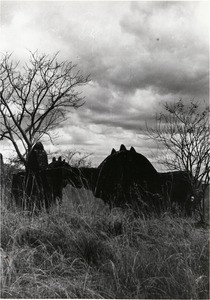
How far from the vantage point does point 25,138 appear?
1973 centimetres

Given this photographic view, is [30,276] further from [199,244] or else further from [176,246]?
[199,244]

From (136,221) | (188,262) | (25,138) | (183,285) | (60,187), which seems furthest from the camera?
(25,138)

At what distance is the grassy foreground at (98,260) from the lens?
3.25 metres

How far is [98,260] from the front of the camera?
3.91 m

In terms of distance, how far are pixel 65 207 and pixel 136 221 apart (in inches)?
48.0

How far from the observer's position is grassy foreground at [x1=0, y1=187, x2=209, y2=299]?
128 inches

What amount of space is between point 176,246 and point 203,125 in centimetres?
560

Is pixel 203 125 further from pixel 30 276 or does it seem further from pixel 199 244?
pixel 30 276

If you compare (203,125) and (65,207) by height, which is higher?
(203,125)

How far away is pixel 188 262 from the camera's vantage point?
148 inches

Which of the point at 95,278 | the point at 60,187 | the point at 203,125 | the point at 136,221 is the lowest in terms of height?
the point at 95,278

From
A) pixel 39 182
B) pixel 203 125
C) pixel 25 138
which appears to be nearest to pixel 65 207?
pixel 39 182

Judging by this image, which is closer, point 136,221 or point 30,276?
point 30,276

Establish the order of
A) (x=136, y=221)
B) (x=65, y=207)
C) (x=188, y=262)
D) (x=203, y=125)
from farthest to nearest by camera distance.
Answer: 1. (x=203, y=125)
2. (x=65, y=207)
3. (x=136, y=221)
4. (x=188, y=262)
